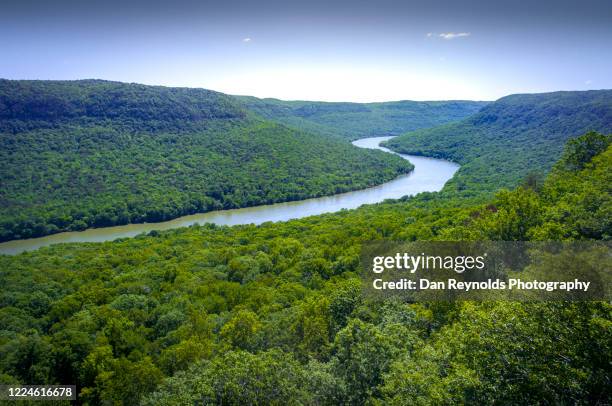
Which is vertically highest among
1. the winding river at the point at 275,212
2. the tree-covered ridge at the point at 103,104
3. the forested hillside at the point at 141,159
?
the tree-covered ridge at the point at 103,104

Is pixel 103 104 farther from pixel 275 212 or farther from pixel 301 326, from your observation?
pixel 301 326

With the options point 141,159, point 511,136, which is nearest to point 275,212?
point 141,159

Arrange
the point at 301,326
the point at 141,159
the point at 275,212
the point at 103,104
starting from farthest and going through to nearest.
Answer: the point at 103,104 < the point at 141,159 < the point at 275,212 < the point at 301,326

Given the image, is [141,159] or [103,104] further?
[103,104]

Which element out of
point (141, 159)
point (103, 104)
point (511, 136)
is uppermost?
point (103, 104)

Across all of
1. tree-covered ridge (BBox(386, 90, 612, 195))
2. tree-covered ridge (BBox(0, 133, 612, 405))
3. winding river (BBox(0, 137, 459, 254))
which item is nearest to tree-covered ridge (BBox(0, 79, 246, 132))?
winding river (BBox(0, 137, 459, 254))

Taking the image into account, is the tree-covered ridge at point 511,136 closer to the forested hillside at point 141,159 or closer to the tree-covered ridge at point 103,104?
the forested hillside at point 141,159

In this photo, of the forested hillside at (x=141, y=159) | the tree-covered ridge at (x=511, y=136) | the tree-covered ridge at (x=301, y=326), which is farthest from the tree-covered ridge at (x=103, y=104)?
the tree-covered ridge at (x=511, y=136)
